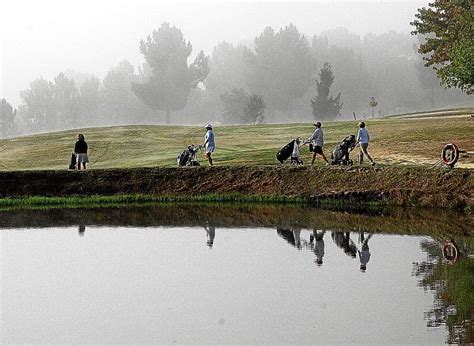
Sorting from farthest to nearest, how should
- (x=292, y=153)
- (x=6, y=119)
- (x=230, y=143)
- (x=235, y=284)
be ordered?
(x=6, y=119), (x=230, y=143), (x=292, y=153), (x=235, y=284)

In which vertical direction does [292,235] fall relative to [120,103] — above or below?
below

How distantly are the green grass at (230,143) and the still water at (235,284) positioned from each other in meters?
16.4

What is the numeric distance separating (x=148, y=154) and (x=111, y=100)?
90.7 metres

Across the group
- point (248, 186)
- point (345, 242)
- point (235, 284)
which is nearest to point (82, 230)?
point (345, 242)

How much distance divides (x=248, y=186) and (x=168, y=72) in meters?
94.4

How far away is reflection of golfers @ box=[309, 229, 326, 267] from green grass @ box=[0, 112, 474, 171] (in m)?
14.9

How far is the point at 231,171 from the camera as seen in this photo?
34.5m

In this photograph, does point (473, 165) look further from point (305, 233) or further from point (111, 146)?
point (111, 146)

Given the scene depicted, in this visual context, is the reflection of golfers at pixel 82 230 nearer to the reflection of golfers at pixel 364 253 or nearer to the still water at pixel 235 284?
the still water at pixel 235 284

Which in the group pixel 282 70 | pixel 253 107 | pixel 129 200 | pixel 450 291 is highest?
pixel 282 70

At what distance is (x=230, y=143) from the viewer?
2186 inches

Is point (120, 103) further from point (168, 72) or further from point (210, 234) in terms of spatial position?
point (210, 234)

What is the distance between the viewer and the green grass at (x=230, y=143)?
139 ft

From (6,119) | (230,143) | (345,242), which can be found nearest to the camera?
(345,242)
